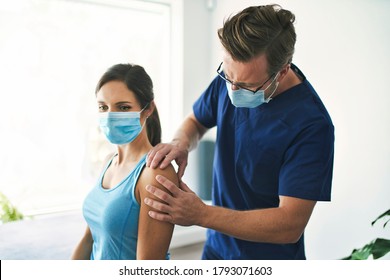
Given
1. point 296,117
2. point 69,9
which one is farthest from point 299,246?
point 69,9

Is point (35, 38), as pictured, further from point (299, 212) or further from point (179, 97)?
point (299, 212)

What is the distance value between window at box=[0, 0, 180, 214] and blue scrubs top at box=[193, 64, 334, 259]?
0.30m

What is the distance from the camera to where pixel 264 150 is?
41.3 inches

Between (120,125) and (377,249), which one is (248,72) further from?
(377,249)

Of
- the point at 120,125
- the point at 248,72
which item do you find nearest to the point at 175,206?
Answer: the point at 120,125

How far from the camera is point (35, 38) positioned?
3.74 ft

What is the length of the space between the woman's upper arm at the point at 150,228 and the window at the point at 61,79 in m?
0.36

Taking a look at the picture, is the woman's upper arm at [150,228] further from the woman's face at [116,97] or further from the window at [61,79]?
the window at [61,79]

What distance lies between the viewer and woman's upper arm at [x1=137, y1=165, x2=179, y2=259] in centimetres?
90

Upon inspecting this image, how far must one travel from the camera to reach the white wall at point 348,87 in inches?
44.4

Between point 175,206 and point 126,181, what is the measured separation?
0.17m

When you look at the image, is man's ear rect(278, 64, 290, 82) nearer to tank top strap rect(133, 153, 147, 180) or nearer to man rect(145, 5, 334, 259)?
man rect(145, 5, 334, 259)

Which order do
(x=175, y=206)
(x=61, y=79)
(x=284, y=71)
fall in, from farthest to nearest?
(x=61, y=79), (x=284, y=71), (x=175, y=206)

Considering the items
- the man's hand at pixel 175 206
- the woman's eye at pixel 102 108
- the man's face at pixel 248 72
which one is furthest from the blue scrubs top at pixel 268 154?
the woman's eye at pixel 102 108
